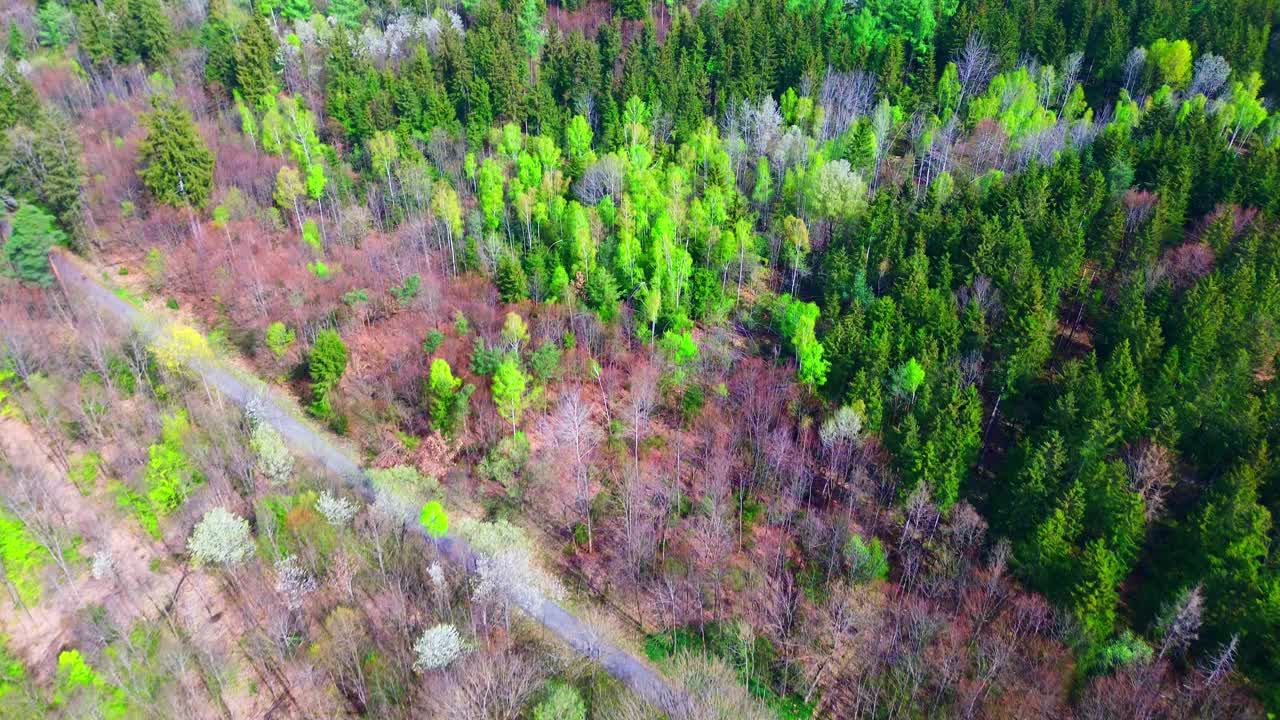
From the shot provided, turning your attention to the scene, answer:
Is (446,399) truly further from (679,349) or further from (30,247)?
(30,247)

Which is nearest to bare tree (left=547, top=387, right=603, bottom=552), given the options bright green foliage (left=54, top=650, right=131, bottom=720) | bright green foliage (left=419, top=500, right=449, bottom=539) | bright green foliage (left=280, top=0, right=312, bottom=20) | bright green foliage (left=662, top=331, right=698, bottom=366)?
bright green foliage (left=662, top=331, right=698, bottom=366)

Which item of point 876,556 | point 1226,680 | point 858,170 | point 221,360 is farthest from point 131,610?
point 858,170

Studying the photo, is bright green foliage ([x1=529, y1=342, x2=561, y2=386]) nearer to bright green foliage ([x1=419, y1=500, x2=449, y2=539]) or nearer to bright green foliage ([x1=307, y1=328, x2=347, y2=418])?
bright green foliage ([x1=419, y1=500, x2=449, y2=539])

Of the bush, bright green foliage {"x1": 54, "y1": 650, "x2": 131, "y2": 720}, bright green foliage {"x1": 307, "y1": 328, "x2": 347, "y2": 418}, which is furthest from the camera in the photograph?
bright green foliage {"x1": 307, "y1": 328, "x2": 347, "y2": 418}

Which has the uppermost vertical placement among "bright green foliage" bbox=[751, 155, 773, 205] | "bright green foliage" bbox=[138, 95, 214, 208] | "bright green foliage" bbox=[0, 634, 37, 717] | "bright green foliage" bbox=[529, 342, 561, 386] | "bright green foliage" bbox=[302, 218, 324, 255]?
"bright green foliage" bbox=[138, 95, 214, 208]

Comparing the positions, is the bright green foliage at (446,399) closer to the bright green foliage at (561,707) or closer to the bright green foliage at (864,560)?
the bright green foliage at (561,707)

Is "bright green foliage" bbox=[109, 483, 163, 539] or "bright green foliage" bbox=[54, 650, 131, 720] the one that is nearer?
"bright green foliage" bbox=[54, 650, 131, 720]

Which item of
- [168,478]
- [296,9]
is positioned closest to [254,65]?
[296,9]

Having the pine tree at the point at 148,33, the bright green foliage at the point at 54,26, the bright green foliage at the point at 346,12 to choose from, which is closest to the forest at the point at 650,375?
the pine tree at the point at 148,33
